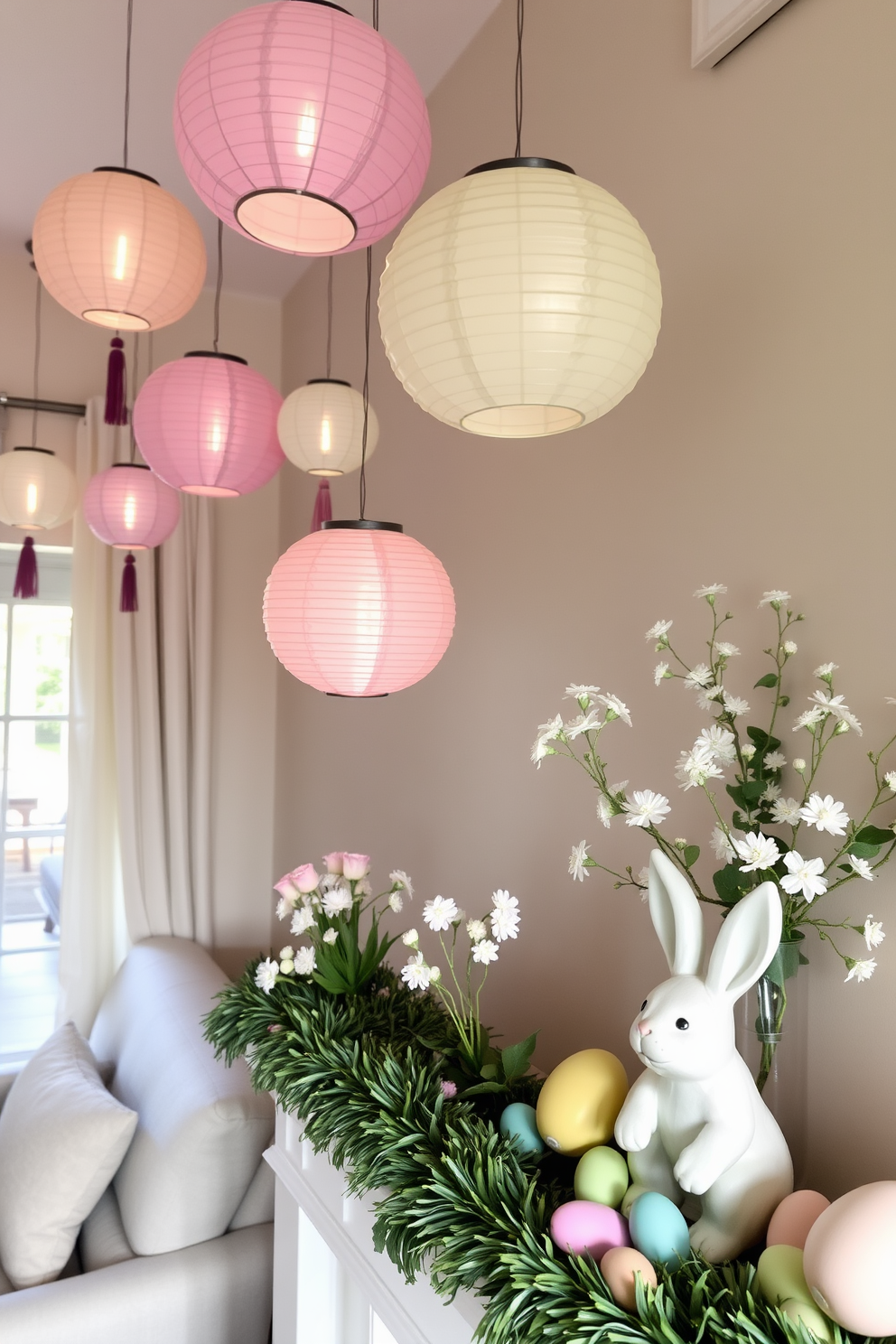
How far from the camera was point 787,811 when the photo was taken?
0.90 m

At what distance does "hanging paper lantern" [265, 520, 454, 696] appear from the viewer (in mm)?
1062

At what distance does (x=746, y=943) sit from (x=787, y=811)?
6.0 inches

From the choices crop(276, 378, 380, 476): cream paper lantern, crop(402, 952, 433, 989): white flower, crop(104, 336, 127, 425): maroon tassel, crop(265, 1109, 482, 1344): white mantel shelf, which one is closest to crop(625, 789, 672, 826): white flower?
crop(402, 952, 433, 989): white flower

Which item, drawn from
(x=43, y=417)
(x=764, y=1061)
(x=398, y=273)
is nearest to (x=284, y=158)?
(x=398, y=273)

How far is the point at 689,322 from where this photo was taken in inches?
47.7

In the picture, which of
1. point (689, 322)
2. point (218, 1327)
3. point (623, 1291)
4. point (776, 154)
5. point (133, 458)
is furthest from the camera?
point (133, 458)

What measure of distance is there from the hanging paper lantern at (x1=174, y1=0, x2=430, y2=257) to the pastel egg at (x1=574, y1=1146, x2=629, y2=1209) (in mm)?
909

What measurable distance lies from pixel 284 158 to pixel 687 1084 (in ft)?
2.86

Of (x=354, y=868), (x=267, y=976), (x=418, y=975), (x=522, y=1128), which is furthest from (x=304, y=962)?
(x=522, y=1128)

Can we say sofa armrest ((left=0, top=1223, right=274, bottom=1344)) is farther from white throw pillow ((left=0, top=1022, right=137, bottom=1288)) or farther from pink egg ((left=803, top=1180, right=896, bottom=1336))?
pink egg ((left=803, top=1180, right=896, bottom=1336))

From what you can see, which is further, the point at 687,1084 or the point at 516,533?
the point at 516,533

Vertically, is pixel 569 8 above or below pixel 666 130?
above

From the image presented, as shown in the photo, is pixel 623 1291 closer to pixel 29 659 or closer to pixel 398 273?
pixel 398 273

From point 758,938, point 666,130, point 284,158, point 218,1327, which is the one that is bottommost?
point 218,1327
